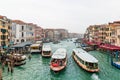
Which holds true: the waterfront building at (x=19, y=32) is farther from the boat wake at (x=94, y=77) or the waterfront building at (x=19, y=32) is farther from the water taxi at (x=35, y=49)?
the boat wake at (x=94, y=77)

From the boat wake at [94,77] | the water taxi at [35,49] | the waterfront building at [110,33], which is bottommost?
the boat wake at [94,77]

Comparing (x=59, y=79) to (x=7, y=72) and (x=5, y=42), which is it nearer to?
(x=7, y=72)

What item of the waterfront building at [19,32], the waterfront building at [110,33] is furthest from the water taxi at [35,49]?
the waterfront building at [110,33]

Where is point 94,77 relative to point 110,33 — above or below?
below

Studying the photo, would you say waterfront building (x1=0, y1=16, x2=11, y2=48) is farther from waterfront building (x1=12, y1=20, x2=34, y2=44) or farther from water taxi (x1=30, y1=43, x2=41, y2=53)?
waterfront building (x1=12, y1=20, x2=34, y2=44)

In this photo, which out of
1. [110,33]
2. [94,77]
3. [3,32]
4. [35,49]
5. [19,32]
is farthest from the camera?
[19,32]

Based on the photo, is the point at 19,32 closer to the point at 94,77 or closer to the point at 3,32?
the point at 3,32

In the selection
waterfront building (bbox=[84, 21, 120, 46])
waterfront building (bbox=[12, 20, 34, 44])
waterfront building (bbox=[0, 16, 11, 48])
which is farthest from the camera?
waterfront building (bbox=[12, 20, 34, 44])

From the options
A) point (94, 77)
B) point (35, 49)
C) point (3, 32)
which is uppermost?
point (3, 32)

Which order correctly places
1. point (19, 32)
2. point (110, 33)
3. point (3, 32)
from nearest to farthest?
point (3, 32)
point (110, 33)
point (19, 32)

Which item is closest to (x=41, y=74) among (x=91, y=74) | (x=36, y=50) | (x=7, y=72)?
(x=7, y=72)

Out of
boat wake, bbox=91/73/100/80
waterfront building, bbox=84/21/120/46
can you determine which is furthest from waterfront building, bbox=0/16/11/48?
waterfront building, bbox=84/21/120/46

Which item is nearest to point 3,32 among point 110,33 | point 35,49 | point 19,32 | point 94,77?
point 35,49

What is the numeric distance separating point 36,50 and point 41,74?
31.8 meters
